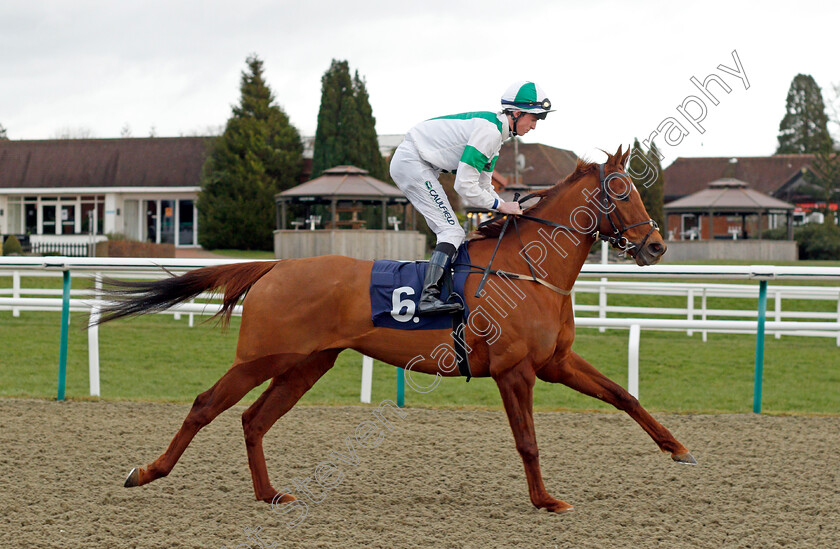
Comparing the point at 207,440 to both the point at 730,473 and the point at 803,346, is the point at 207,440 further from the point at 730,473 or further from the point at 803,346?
the point at 803,346

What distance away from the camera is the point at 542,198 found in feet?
15.0

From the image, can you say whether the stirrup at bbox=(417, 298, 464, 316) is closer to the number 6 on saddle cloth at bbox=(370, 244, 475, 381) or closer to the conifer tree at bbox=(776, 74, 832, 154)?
the number 6 on saddle cloth at bbox=(370, 244, 475, 381)

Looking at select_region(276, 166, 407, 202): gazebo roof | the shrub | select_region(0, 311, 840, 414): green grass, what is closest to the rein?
select_region(0, 311, 840, 414): green grass

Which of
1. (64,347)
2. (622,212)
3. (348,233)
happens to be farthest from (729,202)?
(622,212)

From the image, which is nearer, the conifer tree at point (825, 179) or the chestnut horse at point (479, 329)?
the chestnut horse at point (479, 329)

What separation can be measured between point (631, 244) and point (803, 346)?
8383 millimetres

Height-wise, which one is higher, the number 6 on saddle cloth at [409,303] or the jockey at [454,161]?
the jockey at [454,161]

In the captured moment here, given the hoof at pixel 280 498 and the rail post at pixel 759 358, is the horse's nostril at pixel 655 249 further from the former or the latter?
the rail post at pixel 759 358

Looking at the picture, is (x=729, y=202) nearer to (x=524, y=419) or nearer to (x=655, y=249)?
(x=655, y=249)

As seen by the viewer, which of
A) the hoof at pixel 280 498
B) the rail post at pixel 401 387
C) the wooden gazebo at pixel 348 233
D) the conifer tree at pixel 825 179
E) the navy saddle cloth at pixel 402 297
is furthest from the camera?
the conifer tree at pixel 825 179

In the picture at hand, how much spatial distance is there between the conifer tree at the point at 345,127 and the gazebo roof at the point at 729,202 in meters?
11.2

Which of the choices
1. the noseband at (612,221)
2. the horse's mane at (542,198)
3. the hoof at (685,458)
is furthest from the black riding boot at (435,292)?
the hoof at (685,458)

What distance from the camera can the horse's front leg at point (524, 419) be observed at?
159 inches

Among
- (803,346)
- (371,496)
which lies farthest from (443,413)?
(803,346)
